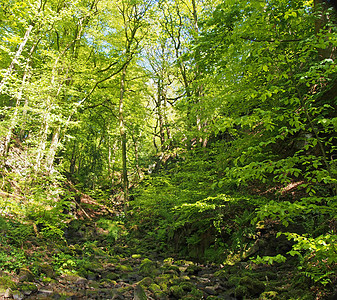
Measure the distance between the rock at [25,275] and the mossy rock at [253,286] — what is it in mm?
4441

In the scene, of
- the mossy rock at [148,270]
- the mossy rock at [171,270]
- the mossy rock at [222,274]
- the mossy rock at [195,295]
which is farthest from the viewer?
the mossy rock at [148,270]

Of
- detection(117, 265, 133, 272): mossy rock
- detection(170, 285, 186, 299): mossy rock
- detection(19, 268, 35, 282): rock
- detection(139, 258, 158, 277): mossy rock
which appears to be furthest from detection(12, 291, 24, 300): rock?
detection(117, 265, 133, 272): mossy rock

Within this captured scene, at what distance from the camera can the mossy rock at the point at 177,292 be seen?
532 centimetres

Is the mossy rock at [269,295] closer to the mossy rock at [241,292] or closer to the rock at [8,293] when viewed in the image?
the mossy rock at [241,292]

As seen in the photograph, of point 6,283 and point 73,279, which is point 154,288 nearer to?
point 73,279

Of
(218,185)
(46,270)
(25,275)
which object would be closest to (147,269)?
(46,270)

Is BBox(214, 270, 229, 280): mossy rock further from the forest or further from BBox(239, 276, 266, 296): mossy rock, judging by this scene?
BBox(239, 276, 266, 296): mossy rock

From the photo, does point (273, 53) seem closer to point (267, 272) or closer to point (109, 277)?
point (267, 272)

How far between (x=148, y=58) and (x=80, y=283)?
17.5 m

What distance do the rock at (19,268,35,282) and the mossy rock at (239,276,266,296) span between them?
444 cm

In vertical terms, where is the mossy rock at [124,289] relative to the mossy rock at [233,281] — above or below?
below

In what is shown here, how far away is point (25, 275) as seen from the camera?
5.04 metres

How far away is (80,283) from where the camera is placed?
19.1ft

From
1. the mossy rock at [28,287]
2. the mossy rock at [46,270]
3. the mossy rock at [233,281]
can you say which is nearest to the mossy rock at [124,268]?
the mossy rock at [46,270]
